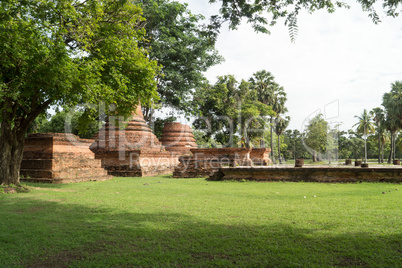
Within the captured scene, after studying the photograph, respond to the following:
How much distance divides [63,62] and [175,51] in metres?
12.7

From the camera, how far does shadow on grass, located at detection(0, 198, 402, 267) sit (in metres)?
2.67

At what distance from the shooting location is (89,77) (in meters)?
6.97

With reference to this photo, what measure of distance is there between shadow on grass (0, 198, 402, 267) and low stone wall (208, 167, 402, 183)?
6.47 meters

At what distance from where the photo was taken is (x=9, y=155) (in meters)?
7.88

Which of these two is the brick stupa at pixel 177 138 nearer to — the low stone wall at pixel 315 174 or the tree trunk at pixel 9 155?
the low stone wall at pixel 315 174

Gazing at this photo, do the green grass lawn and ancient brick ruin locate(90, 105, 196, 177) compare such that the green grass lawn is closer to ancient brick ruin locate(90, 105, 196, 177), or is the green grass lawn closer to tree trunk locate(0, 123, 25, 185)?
tree trunk locate(0, 123, 25, 185)

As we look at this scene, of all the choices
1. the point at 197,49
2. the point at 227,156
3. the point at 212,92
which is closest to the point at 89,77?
the point at 227,156

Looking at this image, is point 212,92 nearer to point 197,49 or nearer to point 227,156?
point 197,49

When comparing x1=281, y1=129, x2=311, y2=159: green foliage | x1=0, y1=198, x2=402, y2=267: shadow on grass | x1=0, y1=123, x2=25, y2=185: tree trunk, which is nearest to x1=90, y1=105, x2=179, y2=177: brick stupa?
x1=0, y1=123, x2=25, y2=185: tree trunk

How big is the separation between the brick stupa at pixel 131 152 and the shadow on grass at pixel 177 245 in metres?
9.85

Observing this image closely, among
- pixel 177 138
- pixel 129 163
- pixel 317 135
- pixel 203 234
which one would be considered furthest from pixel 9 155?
pixel 317 135

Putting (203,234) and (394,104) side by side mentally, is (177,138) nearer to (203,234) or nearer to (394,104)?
(203,234)

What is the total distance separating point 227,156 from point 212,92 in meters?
13.1

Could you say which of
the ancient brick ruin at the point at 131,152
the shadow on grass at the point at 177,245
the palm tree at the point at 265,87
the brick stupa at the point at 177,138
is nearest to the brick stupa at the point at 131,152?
the ancient brick ruin at the point at 131,152
